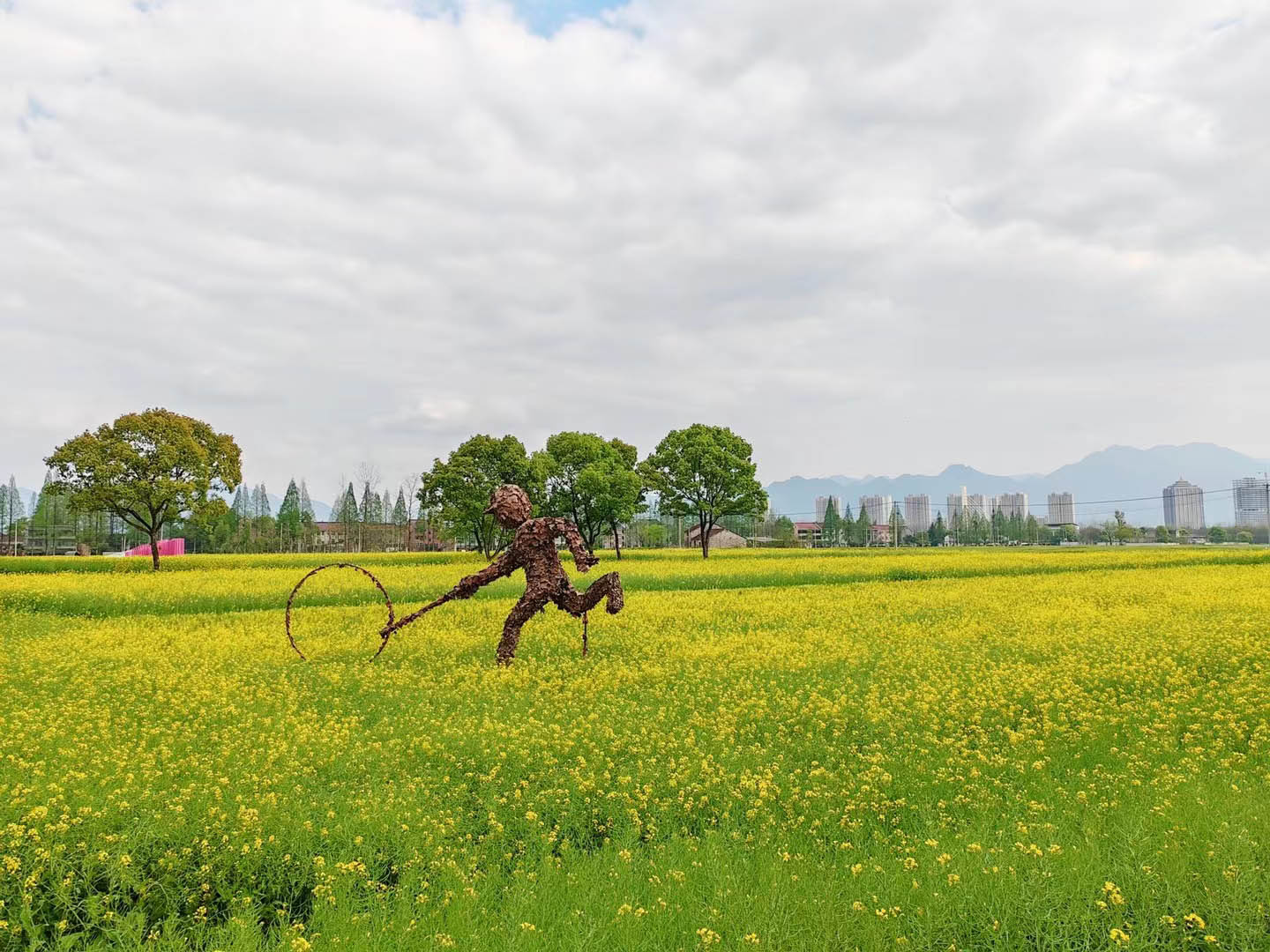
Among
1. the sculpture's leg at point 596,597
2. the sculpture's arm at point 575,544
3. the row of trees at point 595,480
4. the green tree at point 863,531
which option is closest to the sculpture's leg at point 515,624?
the sculpture's leg at point 596,597

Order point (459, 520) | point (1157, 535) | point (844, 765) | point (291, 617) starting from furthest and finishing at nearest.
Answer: point (1157, 535) < point (459, 520) < point (291, 617) < point (844, 765)

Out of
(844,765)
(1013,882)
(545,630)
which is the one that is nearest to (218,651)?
(545,630)

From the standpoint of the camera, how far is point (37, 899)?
5.95 metres

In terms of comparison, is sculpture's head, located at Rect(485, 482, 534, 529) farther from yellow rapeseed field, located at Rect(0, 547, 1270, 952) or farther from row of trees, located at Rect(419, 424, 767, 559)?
row of trees, located at Rect(419, 424, 767, 559)

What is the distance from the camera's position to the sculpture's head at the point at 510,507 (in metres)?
14.2

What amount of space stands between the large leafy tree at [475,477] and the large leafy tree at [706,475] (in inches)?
361

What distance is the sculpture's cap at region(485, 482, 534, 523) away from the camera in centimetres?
1420

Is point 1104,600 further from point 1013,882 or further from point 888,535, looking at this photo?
point 888,535

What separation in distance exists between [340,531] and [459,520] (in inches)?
2345

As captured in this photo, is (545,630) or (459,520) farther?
(459,520)

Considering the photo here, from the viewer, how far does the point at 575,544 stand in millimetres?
13523

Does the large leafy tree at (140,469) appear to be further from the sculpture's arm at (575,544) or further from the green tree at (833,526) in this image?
the green tree at (833,526)

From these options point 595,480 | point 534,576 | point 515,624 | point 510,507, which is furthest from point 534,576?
point 595,480

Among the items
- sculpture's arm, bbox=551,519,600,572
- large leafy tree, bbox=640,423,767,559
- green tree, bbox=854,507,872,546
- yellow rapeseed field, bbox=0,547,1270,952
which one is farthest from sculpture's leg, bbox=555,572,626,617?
green tree, bbox=854,507,872,546
